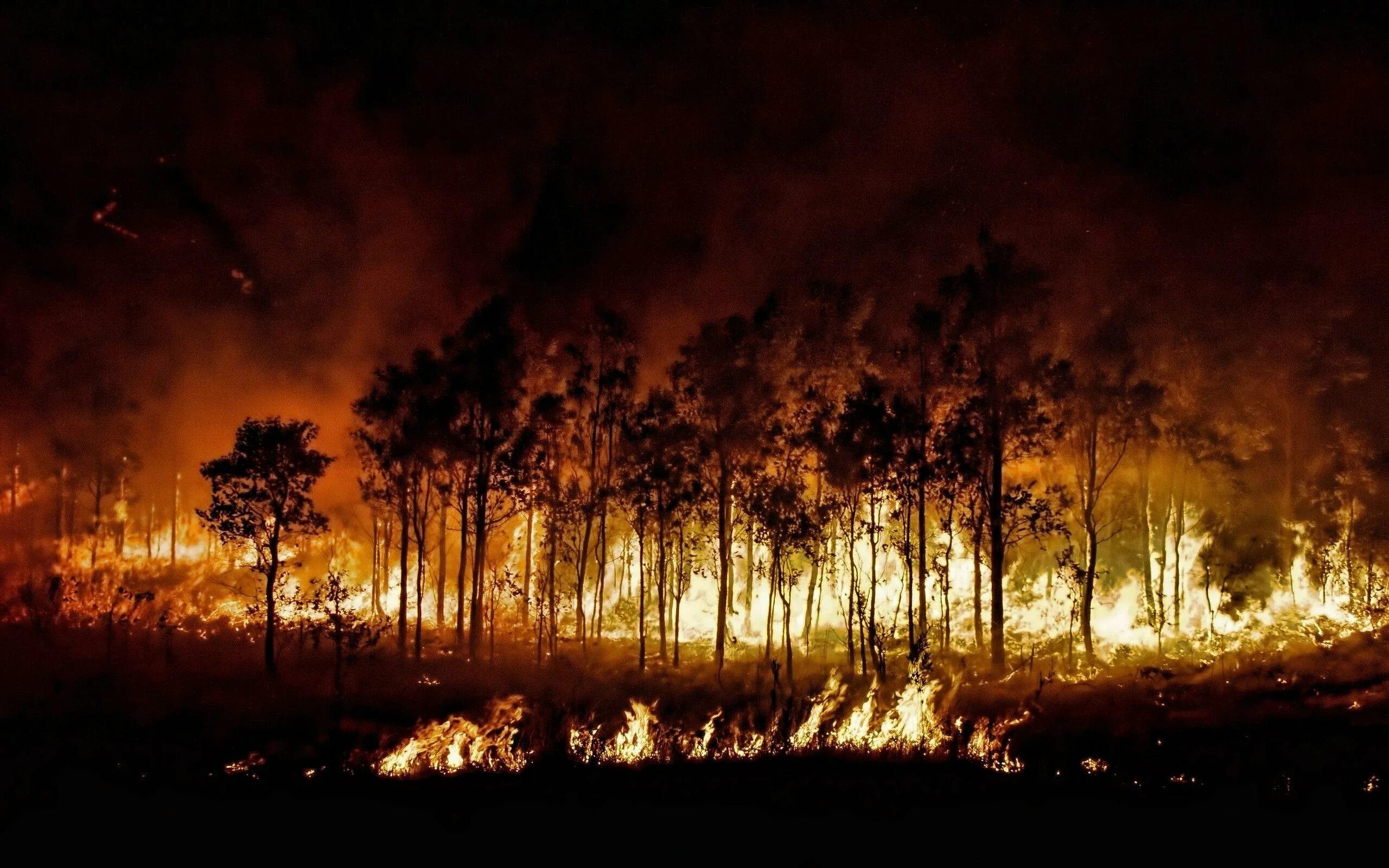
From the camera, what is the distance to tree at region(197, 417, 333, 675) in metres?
26.8

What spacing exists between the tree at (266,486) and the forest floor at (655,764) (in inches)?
170

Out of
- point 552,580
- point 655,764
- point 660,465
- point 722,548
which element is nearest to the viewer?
point 655,764

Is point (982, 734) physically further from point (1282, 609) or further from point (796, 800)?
point (1282, 609)

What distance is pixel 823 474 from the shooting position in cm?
3031

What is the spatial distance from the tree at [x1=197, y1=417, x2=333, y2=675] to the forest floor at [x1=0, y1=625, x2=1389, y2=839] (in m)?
4.32

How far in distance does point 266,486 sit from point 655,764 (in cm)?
1536

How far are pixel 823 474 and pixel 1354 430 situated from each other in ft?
83.5

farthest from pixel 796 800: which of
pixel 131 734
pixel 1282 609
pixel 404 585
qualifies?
pixel 1282 609

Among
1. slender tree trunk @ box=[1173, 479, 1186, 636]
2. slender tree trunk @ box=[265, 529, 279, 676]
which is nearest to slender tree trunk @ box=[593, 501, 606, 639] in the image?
slender tree trunk @ box=[265, 529, 279, 676]

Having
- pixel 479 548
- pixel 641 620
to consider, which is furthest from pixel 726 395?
pixel 479 548

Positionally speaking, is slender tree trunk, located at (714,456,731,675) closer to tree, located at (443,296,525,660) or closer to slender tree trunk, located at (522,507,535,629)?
slender tree trunk, located at (522,507,535,629)

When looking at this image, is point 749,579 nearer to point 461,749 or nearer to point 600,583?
point 600,583

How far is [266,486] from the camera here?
27.7 metres

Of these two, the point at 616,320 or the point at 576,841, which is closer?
the point at 576,841
